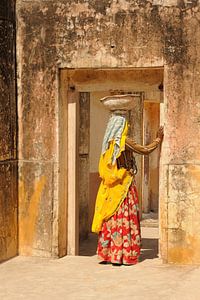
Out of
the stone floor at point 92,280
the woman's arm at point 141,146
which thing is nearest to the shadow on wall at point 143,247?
the stone floor at point 92,280

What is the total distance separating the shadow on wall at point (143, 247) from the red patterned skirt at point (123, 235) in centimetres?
41

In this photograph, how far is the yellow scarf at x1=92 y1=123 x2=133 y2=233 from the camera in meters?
6.14

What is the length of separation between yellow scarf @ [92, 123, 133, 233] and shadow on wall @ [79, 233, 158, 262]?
790 millimetres

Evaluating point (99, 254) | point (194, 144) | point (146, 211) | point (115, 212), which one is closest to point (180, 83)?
point (194, 144)

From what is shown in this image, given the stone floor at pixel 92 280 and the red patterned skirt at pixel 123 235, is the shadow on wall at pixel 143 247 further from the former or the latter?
the red patterned skirt at pixel 123 235

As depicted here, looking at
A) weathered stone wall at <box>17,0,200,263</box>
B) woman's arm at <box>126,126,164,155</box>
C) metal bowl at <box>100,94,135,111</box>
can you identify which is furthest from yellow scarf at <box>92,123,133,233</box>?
weathered stone wall at <box>17,0,200,263</box>

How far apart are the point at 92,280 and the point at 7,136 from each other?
1990 millimetres

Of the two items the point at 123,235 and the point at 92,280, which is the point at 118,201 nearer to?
the point at 123,235

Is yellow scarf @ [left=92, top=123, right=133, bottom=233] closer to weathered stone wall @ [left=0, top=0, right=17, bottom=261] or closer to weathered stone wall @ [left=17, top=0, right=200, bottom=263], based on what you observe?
weathered stone wall @ [left=17, top=0, right=200, bottom=263]

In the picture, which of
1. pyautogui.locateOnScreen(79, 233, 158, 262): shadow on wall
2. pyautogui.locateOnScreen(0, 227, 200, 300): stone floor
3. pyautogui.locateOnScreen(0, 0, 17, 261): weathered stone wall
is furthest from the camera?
pyautogui.locateOnScreen(79, 233, 158, 262): shadow on wall

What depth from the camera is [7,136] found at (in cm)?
639

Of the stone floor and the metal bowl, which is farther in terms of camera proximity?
the metal bowl

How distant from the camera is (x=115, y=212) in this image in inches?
243

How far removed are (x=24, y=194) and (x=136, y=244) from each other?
1.49m
